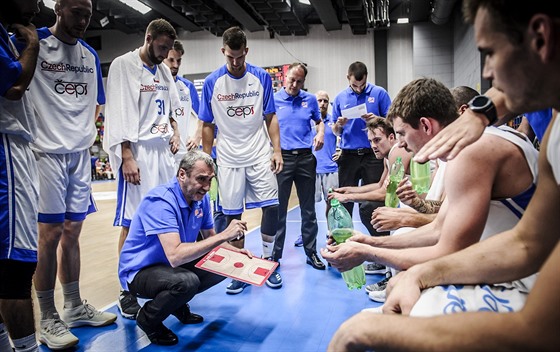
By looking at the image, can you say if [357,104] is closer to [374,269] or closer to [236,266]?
[374,269]

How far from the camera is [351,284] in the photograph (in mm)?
3465

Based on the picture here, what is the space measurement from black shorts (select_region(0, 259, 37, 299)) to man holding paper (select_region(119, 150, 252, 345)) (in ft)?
2.40

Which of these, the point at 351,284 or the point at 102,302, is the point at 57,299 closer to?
the point at 102,302

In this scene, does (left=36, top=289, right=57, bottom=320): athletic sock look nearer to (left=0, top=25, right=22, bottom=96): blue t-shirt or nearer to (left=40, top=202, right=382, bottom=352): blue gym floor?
(left=40, top=202, right=382, bottom=352): blue gym floor

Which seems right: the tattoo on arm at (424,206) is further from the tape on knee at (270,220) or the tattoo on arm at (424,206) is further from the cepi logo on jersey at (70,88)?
the cepi logo on jersey at (70,88)

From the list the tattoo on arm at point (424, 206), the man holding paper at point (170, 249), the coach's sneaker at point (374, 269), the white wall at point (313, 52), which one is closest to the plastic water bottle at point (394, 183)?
the tattoo on arm at point (424, 206)

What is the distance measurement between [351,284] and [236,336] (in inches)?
45.2

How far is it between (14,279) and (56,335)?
728 millimetres

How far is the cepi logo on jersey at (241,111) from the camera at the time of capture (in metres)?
3.82

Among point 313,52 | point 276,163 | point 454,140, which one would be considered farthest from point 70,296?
point 313,52

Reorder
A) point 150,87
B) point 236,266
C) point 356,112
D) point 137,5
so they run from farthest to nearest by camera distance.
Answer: point 137,5 → point 356,112 → point 150,87 → point 236,266

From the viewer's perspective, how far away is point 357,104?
487 cm

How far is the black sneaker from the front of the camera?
9.84 feet

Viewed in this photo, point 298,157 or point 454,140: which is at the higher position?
point 454,140
